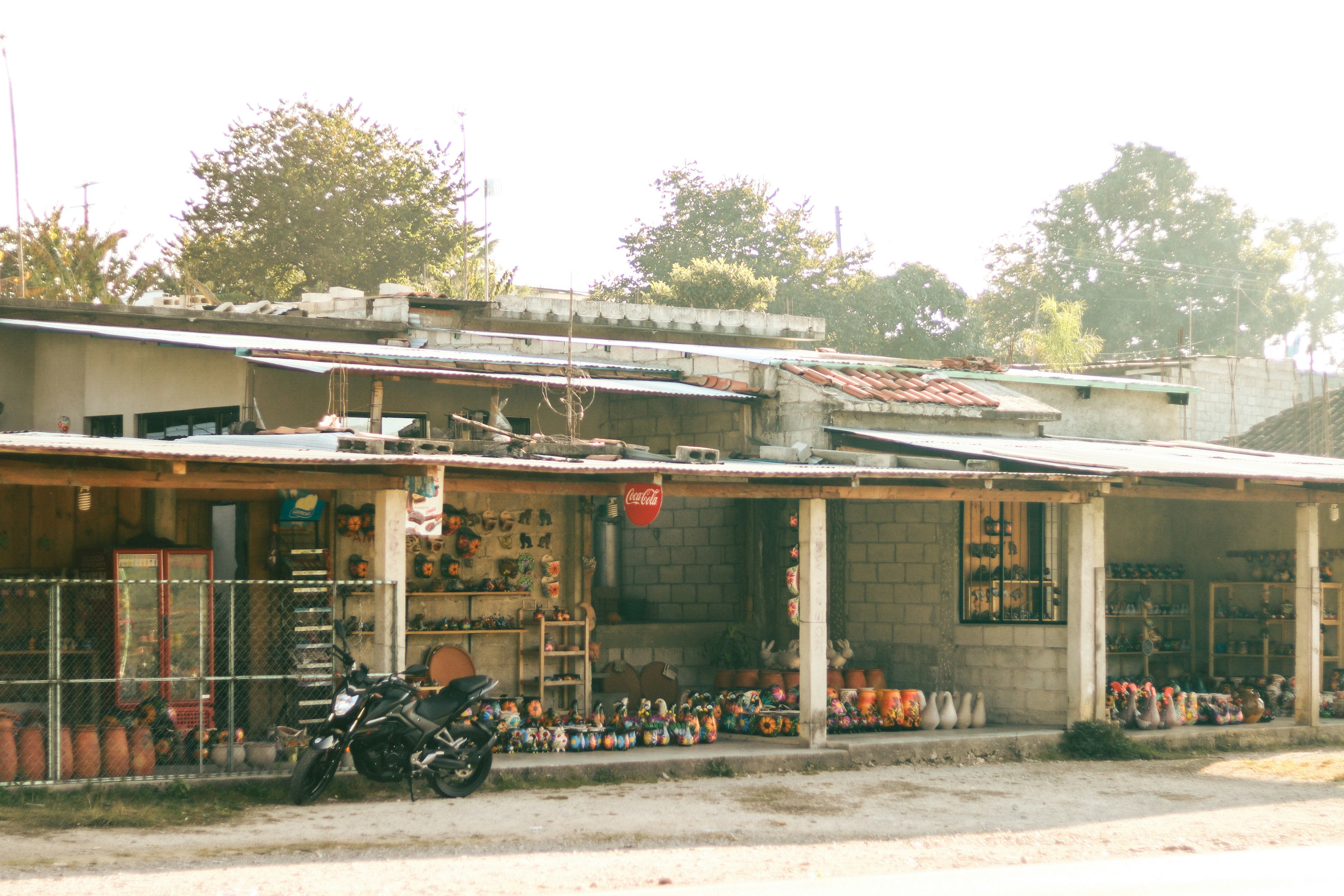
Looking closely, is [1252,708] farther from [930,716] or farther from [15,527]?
[15,527]

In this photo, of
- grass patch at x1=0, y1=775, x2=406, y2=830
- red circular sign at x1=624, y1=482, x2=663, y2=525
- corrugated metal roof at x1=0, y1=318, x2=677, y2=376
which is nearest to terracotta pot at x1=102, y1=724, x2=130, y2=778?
grass patch at x1=0, y1=775, x2=406, y2=830

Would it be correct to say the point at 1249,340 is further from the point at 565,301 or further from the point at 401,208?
the point at 565,301

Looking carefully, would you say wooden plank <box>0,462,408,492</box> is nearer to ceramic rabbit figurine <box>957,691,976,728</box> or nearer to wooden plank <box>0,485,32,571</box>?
wooden plank <box>0,485,32,571</box>

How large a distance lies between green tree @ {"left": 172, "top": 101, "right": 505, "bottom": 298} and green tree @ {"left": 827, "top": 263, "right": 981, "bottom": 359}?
11877 mm

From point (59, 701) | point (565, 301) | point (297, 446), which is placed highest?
point (565, 301)

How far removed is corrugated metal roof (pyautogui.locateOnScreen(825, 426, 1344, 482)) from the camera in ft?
44.2

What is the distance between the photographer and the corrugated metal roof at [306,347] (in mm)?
13406

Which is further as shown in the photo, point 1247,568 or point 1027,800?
point 1247,568

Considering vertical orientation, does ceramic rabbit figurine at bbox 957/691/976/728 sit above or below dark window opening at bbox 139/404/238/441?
below

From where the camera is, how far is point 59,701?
1030cm

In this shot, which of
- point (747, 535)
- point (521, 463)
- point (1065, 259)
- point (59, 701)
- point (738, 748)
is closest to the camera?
point (59, 701)

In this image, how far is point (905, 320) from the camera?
1652 inches

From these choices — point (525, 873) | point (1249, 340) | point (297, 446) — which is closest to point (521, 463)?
point (297, 446)

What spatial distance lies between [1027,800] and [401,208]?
2939cm
